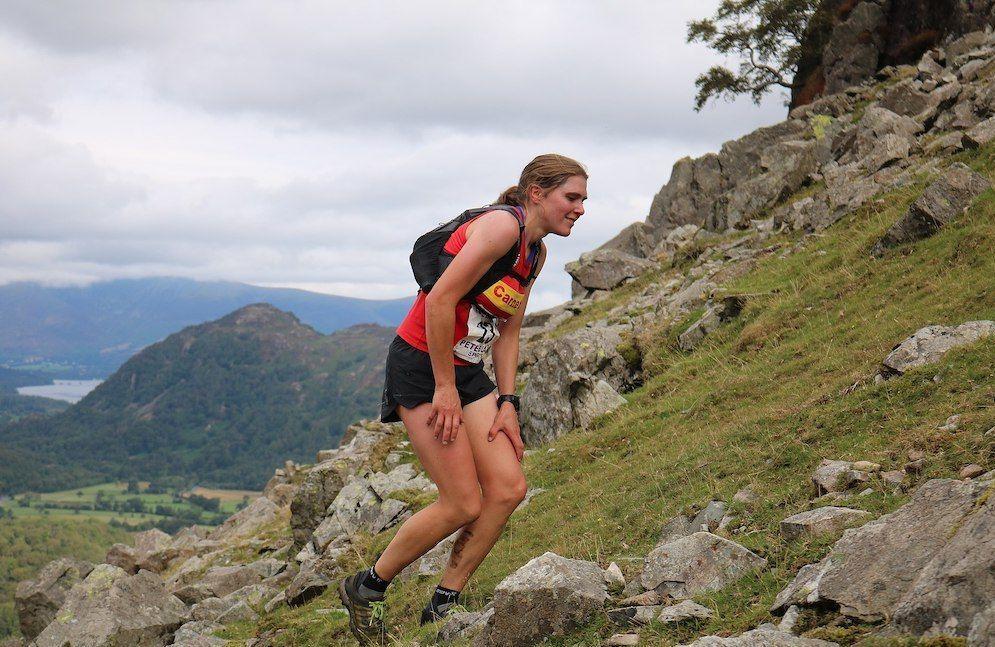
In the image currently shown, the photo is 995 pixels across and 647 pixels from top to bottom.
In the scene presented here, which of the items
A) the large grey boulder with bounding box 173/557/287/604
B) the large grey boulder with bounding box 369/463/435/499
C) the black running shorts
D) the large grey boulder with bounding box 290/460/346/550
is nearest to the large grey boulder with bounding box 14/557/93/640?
the large grey boulder with bounding box 173/557/287/604

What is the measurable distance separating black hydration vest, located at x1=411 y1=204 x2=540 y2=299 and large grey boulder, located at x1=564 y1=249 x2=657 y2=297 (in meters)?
20.7

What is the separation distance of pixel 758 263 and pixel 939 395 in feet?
35.6

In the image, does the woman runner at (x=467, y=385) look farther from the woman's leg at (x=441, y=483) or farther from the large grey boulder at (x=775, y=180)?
the large grey boulder at (x=775, y=180)

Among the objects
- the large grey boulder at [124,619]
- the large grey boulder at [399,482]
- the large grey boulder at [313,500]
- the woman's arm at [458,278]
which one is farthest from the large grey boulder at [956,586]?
the large grey boulder at [313,500]

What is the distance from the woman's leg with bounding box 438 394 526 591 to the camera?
613 cm

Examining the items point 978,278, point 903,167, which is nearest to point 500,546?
point 978,278

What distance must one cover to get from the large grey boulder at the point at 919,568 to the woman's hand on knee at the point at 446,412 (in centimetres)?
250

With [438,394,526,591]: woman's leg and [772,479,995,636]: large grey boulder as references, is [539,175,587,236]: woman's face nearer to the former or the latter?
[438,394,526,591]: woman's leg

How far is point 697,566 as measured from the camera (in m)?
5.48

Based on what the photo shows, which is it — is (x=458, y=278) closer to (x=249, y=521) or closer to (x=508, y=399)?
(x=508, y=399)

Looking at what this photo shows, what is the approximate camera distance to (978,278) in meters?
10.3

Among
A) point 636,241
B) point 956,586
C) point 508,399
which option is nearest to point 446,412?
point 508,399

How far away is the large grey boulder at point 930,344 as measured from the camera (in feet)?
26.5

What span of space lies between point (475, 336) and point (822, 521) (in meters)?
2.85
